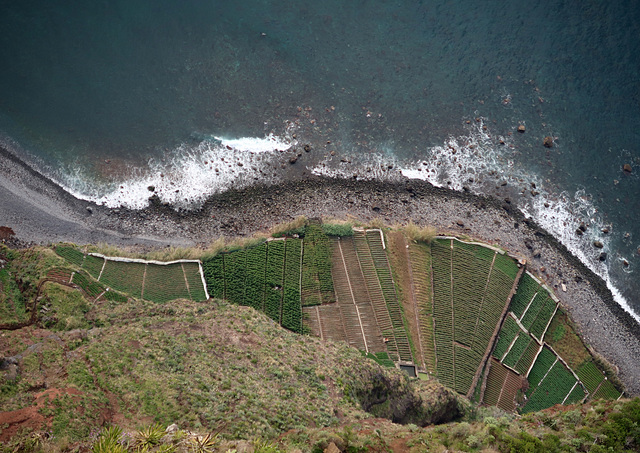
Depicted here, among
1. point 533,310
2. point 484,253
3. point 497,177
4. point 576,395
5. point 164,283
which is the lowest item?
point 576,395

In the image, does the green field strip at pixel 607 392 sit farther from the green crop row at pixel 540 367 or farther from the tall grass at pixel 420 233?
the tall grass at pixel 420 233

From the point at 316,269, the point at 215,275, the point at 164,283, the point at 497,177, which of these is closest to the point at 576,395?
the point at 497,177

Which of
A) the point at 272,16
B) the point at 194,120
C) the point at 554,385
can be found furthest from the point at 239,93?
the point at 554,385

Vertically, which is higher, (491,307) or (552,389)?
(491,307)

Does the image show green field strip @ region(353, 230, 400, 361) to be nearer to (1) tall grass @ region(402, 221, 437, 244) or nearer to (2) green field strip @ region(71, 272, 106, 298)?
(1) tall grass @ region(402, 221, 437, 244)

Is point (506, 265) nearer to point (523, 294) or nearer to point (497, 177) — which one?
point (523, 294)

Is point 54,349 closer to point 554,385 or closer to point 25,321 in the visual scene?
point 25,321
